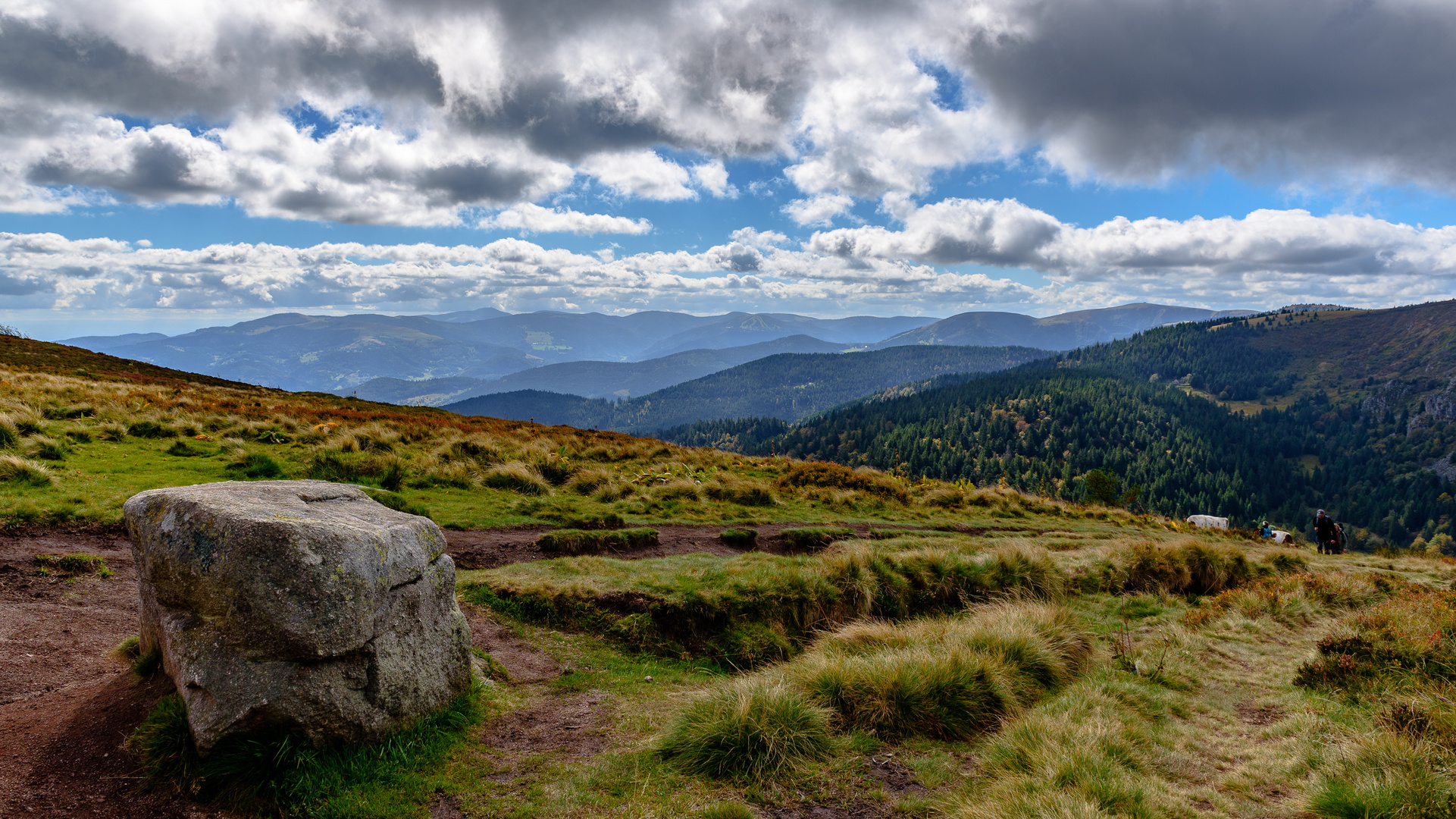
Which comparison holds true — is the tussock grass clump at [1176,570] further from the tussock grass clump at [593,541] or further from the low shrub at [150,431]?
the low shrub at [150,431]

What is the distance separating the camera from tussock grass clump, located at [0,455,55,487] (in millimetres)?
12938

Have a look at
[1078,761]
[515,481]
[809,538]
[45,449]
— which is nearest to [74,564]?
[45,449]

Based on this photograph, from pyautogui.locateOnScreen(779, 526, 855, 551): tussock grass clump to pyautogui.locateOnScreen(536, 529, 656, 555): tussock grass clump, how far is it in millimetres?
4156

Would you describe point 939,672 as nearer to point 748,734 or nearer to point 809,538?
point 748,734

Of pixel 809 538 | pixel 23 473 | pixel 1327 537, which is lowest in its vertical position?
pixel 1327 537

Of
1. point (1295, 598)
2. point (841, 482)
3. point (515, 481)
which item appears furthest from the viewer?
point (841, 482)

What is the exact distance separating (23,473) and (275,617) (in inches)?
541

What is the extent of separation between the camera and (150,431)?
1911cm

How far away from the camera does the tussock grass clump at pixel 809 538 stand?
18016 millimetres

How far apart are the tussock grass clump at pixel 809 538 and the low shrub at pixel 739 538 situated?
993 mm

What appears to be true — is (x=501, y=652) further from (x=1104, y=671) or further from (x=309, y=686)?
(x=1104, y=671)

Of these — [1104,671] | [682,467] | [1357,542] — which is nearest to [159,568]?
[1104,671]

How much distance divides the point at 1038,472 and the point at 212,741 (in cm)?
19187

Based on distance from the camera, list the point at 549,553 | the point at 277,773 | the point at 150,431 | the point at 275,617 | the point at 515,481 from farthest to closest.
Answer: the point at 515,481
the point at 150,431
the point at 549,553
the point at 275,617
the point at 277,773
